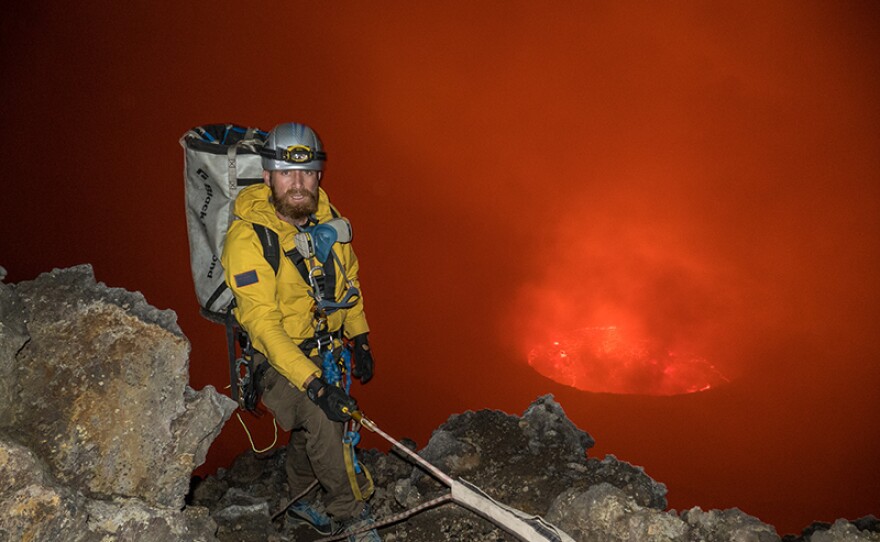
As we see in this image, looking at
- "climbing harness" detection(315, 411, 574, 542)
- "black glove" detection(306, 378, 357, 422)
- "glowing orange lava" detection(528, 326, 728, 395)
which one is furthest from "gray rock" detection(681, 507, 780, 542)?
"glowing orange lava" detection(528, 326, 728, 395)

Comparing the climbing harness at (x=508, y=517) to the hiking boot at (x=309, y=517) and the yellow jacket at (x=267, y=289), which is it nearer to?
the yellow jacket at (x=267, y=289)

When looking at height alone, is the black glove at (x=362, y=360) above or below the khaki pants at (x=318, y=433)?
above

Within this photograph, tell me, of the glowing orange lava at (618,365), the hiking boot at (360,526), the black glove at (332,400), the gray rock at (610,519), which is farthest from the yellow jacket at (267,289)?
the glowing orange lava at (618,365)

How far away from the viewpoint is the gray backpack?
15.9 ft

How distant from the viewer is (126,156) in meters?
18.8

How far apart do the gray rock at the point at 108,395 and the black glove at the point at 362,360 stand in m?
1.84

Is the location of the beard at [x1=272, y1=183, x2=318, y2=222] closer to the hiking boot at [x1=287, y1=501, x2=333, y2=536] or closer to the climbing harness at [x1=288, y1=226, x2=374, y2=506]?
the climbing harness at [x1=288, y1=226, x2=374, y2=506]

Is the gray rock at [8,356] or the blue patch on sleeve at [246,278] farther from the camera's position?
the blue patch on sleeve at [246,278]

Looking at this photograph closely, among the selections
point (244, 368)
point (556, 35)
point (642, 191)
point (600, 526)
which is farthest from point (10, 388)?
point (556, 35)

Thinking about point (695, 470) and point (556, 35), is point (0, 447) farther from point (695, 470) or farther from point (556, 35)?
point (556, 35)

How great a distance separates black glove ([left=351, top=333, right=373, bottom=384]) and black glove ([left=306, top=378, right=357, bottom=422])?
3.93 ft

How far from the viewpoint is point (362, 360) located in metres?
5.50

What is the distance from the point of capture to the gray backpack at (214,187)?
190 inches

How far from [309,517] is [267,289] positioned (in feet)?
8.06
